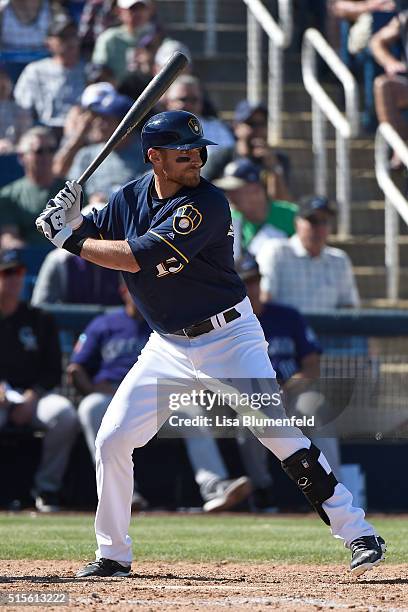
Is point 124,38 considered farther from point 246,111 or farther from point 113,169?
point 113,169

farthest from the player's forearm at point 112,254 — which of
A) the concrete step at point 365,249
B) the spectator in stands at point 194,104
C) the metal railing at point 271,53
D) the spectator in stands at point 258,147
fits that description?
the metal railing at point 271,53

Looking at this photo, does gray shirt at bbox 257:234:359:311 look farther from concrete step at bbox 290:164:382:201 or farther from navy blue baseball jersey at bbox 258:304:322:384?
concrete step at bbox 290:164:382:201

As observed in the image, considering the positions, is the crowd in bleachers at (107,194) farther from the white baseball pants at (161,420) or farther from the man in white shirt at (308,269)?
the white baseball pants at (161,420)

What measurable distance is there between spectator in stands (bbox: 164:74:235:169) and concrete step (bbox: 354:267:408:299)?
1.61 metres

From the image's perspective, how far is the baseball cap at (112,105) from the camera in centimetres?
1053

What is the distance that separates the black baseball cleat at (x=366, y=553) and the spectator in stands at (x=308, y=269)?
14.0ft

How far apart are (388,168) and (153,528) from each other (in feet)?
15.7

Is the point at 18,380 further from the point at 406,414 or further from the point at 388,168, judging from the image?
the point at 388,168

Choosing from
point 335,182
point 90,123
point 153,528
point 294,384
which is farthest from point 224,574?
point 335,182

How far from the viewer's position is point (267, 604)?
482 centimetres

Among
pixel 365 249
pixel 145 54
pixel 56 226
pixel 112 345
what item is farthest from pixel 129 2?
pixel 56 226

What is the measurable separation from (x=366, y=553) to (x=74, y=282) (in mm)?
4635

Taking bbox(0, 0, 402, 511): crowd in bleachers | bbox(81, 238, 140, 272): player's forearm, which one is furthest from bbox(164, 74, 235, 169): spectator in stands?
bbox(81, 238, 140, 272): player's forearm

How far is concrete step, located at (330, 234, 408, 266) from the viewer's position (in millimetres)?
11438
